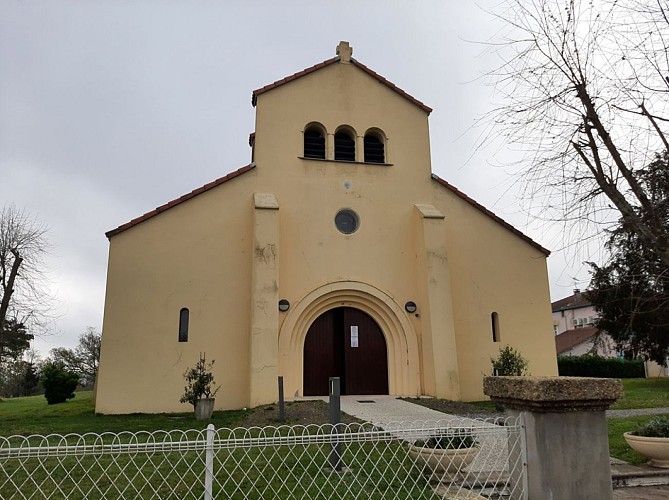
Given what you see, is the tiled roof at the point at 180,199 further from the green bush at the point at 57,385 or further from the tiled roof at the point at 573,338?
the tiled roof at the point at 573,338

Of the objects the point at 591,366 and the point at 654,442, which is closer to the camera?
the point at 654,442

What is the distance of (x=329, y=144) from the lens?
16469mm

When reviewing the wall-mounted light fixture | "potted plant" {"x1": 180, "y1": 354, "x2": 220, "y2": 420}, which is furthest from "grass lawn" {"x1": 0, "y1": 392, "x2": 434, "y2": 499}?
the wall-mounted light fixture

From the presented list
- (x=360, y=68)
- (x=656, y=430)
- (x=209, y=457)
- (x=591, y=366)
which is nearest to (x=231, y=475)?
(x=209, y=457)

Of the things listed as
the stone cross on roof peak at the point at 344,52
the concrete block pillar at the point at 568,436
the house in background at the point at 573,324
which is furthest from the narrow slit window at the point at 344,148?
the house in background at the point at 573,324

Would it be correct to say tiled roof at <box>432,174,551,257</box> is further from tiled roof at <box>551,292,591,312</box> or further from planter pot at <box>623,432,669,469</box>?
tiled roof at <box>551,292,591,312</box>

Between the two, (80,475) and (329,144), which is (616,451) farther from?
(329,144)

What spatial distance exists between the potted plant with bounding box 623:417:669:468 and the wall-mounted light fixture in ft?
31.6

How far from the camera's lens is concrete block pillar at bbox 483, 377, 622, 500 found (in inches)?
143

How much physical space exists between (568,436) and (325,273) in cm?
1177

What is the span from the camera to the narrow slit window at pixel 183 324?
14031mm

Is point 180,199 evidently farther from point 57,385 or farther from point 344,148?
point 57,385

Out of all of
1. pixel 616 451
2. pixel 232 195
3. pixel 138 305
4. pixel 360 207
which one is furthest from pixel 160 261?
pixel 616 451

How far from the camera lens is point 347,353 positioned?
15.4 meters
